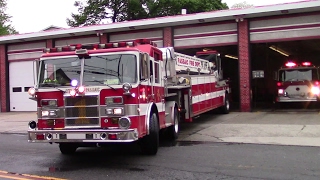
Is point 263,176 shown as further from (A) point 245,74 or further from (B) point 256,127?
(A) point 245,74

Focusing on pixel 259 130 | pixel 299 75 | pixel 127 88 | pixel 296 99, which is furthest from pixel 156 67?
pixel 299 75

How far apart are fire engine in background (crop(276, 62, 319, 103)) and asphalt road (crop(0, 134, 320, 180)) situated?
9.84 m

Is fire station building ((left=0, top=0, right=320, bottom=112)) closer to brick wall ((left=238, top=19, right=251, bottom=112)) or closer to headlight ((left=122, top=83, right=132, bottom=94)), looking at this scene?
brick wall ((left=238, top=19, right=251, bottom=112))

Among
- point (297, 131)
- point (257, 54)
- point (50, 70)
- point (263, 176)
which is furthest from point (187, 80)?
point (257, 54)

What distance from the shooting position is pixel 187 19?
19969mm

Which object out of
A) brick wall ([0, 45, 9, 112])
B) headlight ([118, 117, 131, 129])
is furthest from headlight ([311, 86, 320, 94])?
brick wall ([0, 45, 9, 112])

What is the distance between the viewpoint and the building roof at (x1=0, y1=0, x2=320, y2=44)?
17.6 metres

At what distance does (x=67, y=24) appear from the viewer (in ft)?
172

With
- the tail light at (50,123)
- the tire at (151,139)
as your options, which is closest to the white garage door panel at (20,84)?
the tail light at (50,123)

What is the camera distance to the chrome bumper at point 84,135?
7652 mm

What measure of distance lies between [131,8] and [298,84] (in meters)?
33.9

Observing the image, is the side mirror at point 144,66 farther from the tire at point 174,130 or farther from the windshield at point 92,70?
the tire at point 174,130

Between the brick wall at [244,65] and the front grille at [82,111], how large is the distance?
12869 millimetres

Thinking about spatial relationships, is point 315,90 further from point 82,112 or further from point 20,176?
point 20,176
